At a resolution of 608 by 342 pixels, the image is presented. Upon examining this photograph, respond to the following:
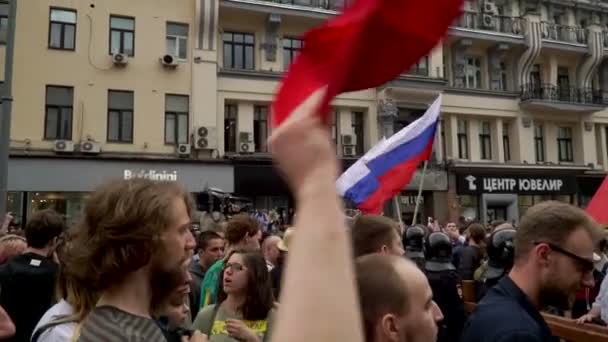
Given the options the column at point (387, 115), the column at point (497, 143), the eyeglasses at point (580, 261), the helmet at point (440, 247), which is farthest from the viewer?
the column at point (497, 143)

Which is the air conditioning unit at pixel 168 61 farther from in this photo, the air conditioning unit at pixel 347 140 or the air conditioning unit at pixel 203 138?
the air conditioning unit at pixel 347 140

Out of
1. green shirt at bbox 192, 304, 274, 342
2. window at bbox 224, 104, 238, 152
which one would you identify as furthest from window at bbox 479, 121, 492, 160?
green shirt at bbox 192, 304, 274, 342

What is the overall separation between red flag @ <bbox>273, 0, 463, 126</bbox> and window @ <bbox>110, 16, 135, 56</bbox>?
19.5 metres

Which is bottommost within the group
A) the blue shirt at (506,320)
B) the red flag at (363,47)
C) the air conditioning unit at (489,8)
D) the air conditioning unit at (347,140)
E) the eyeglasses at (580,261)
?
the blue shirt at (506,320)

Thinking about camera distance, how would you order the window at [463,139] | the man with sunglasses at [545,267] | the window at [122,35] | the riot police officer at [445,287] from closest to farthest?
the man with sunglasses at [545,267] < the riot police officer at [445,287] < the window at [122,35] < the window at [463,139]

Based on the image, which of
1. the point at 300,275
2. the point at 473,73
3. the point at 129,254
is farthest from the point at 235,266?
the point at 473,73

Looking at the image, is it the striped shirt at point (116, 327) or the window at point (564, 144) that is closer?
the striped shirt at point (116, 327)

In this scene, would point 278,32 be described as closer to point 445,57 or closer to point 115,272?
point 445,57

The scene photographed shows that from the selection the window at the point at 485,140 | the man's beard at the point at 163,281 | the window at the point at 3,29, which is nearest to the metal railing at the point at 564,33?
the window at the point at 485,140

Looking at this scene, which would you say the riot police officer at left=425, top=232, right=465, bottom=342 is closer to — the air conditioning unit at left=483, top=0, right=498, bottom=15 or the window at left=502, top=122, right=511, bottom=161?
the window at left=502, top=122, right=511, bottom=161

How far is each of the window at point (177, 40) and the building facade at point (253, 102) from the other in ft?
0.12

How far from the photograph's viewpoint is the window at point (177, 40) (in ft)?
65.3

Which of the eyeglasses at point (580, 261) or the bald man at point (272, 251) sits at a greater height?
the eyeglasses at point (580, 261)

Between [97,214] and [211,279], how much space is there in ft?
9.20
